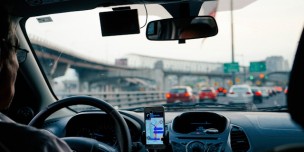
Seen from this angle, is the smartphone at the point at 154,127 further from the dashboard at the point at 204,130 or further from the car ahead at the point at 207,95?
the car ahead at the point at 207,95

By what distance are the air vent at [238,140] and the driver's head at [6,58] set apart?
9.78ft

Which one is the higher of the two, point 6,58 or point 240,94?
point 6,58

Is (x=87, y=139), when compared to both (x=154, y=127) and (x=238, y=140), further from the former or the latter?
(x=238, y=140)

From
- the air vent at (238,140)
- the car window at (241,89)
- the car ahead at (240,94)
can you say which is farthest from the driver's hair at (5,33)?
the car window at (241,89)

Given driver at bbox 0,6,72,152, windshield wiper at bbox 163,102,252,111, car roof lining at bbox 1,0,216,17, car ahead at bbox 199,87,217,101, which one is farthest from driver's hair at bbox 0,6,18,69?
car ahead at bbox 199,87,217,101

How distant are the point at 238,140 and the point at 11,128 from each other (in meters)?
3.16

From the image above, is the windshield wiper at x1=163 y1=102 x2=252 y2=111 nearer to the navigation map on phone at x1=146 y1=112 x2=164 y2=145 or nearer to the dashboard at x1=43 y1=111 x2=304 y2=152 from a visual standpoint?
the dashboard at x1=43 y1=111 x2=304 y2=152

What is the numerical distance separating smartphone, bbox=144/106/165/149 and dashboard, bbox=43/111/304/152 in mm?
80

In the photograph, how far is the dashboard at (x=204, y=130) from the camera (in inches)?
159

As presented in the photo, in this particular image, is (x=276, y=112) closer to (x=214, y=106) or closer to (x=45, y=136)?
(x=214, y=106)

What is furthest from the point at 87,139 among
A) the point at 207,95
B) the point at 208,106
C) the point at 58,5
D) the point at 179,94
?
the point at 207,95

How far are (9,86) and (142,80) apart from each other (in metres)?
48.2

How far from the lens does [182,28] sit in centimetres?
410

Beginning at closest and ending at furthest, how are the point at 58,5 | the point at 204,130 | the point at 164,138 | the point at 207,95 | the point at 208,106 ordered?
the point at 164,138, the point at 204,130, the point at 58,5, the point at 208,106, the point at 207,95
